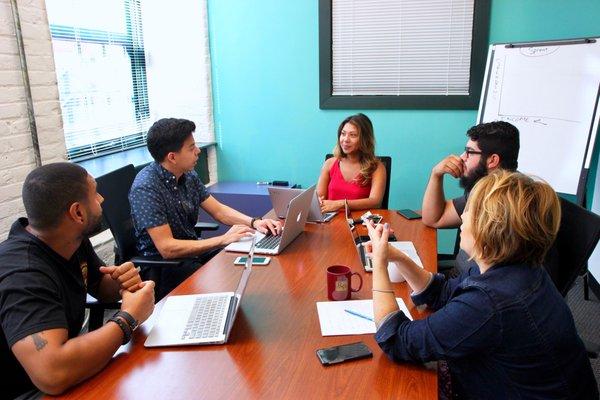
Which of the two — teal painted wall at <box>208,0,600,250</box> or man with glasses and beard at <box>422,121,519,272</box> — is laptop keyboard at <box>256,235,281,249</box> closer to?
man with glasses and beard at <box>422,121,519,272</box>

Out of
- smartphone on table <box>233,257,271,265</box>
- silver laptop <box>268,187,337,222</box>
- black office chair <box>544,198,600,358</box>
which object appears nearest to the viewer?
black office chair <box>544,198,600,358</box>

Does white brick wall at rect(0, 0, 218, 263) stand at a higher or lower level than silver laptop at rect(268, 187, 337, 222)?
higher

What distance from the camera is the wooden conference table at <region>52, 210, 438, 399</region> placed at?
1.13 m

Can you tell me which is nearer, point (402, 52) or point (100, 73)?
point (100, 73)

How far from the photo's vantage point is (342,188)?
116 inches

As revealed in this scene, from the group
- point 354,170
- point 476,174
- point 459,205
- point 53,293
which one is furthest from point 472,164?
point 53,293

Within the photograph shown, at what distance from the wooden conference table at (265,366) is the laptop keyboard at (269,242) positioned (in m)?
0.37

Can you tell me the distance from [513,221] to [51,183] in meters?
1.19

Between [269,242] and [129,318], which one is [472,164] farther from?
[129,318]

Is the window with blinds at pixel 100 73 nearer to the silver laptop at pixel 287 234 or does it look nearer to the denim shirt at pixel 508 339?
the silver laptop at pixel 287 234

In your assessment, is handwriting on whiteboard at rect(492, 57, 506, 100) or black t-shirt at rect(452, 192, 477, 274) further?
handwriting on whiteboard at rect(492, 57, 506, 100)

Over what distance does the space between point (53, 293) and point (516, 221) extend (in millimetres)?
1153

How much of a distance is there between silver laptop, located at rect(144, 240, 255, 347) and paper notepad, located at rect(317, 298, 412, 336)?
26 centimetres

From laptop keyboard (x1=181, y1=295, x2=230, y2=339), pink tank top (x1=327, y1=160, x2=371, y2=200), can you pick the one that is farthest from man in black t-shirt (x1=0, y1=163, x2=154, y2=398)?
pink tank top (x1=327, y1=160, x2=371, y2=200)
